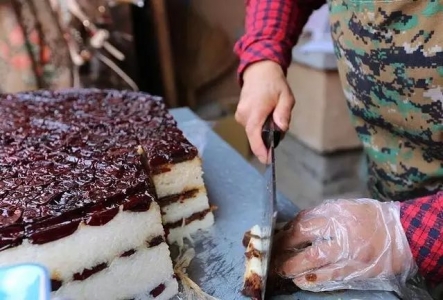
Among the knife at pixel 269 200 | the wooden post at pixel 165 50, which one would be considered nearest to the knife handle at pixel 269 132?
the knife at pixel 269 200

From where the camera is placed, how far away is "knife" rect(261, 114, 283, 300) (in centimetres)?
95

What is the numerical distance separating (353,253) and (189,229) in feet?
1.31

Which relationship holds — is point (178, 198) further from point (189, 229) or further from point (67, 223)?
point (67, 223)

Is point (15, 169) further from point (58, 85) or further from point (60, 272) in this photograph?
point (58, 85)

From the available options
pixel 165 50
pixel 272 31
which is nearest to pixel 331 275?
pixel 272 31

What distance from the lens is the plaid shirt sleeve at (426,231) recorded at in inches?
36.6

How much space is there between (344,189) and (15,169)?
206cm

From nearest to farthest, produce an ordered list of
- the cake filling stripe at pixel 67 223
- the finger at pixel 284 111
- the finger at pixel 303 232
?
the cake filling stripe at pixel 67 223, the finger at pixel 303 232, the finger at pixel 284 111

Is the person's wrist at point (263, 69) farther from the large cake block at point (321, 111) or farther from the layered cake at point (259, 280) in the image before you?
the large cake block at point (321, 111)

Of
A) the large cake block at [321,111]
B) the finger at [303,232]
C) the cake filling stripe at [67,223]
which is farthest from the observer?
the large cake block at [321,111]

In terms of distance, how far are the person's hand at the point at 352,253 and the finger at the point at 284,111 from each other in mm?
228

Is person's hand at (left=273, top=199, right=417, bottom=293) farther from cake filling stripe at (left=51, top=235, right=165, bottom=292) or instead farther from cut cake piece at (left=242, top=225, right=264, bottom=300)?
cake filling stripe at (left=51, top=235, right=165, bottom=292)

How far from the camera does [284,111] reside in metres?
1.16

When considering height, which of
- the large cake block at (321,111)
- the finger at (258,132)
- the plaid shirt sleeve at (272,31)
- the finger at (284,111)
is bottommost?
the large cake block at (321,111)
